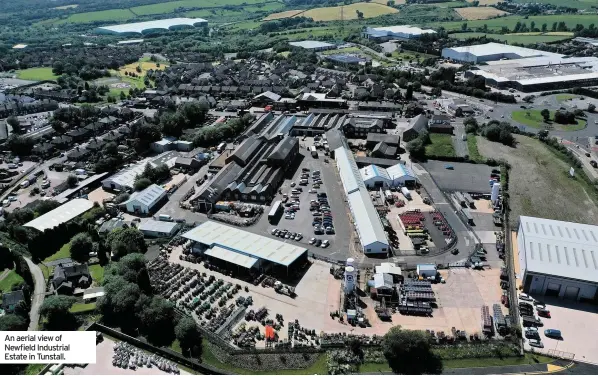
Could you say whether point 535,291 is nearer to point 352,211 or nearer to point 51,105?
point 352,211

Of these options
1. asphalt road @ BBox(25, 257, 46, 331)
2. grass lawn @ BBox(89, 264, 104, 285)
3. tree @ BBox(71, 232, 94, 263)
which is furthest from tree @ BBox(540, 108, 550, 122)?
asphalt road @ BBox(25, 257, 46, 331)

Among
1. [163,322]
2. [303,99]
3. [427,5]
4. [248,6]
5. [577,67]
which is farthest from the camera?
[248,6]

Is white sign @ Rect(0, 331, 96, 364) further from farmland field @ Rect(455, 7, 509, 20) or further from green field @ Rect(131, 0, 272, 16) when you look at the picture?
green field @ Rect(131, 0, 272, 16)

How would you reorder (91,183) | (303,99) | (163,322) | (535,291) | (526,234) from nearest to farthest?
1. (163,322)
2. (535,291)
3. (526,234)
4. (91,183)
5. (303,99)

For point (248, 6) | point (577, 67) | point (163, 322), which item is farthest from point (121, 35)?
point (163, 322)

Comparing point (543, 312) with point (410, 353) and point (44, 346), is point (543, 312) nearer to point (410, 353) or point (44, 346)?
point (410, 353)

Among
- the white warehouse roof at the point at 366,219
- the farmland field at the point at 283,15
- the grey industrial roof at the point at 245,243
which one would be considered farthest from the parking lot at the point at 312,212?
the farmland field at the point at 283,15

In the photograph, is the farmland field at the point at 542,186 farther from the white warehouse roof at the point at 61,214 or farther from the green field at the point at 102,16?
the green field at the point at 102,16
